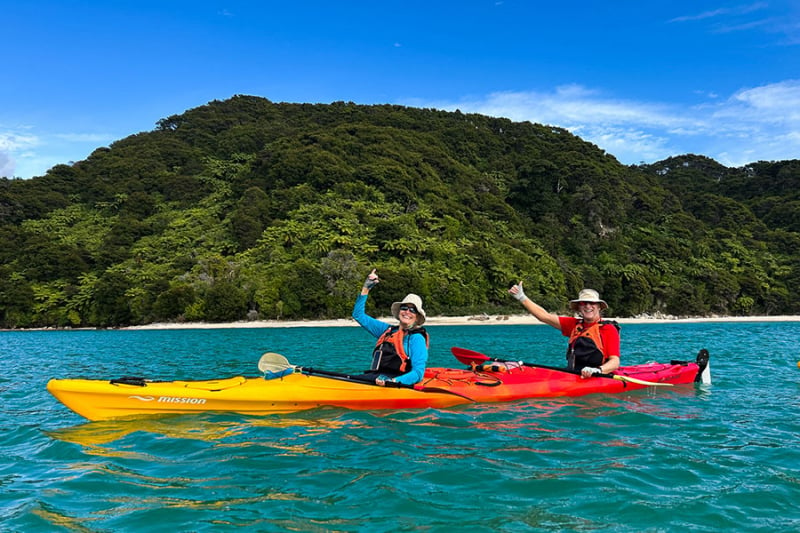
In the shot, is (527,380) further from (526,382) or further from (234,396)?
(234,396)

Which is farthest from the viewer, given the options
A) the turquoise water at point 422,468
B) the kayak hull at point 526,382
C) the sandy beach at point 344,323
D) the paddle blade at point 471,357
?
the sandy beach at point 344,323

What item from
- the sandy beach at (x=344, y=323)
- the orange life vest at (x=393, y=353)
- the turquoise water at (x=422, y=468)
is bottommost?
the sandy beach at (x=344, y=323)

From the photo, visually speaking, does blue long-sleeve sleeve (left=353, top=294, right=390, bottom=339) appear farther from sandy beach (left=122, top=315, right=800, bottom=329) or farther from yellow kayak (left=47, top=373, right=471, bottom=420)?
sandy beach (left=122, top=315, right=800, bottom=329)

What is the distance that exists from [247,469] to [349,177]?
52.8m

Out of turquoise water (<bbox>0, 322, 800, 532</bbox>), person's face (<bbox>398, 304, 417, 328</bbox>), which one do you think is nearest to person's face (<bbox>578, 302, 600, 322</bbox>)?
turquoise water (<bbox>0, 322, 800, 532</bbox>)

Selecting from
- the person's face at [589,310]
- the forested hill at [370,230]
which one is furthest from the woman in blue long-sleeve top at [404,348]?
the forested hill at [370,230]

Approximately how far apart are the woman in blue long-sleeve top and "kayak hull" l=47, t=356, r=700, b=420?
263mm

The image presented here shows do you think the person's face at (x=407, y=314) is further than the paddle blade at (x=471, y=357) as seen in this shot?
No

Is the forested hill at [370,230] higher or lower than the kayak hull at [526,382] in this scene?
higher

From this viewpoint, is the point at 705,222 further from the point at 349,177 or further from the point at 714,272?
the point at 349,177

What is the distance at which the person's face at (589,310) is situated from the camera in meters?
8.26

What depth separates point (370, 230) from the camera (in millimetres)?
47812

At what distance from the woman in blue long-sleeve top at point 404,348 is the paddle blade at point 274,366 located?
1268mm

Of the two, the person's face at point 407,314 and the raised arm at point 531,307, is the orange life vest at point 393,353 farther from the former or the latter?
the raised arm at point 531,307
